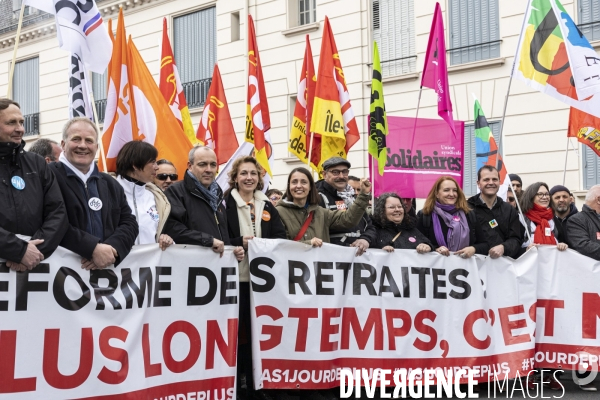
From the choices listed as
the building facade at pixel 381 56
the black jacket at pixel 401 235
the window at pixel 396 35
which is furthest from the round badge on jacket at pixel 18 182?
the window at pixel 396 35

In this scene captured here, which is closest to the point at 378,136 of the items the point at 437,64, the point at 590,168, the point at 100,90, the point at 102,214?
the point at 437,64

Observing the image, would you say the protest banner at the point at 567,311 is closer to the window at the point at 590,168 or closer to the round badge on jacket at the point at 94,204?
the round badge on jacket at the point at 94,204

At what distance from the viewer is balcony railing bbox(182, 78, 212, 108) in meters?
20.1

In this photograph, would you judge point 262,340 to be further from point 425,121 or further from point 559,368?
point 425,121

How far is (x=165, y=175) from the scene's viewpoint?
670cm

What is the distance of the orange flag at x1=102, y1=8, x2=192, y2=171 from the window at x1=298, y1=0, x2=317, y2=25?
10.9m

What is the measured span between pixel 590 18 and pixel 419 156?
682cm

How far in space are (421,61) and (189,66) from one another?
7.19m

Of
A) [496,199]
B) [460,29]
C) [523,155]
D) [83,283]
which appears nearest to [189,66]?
[460,29]

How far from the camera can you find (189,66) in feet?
67.8

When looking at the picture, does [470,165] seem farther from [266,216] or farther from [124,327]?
[124,327]

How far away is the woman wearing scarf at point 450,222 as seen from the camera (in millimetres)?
6949

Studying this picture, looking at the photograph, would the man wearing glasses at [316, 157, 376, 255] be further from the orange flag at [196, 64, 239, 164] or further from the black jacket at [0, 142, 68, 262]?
the orange flag at [196, 64, 239, 164]

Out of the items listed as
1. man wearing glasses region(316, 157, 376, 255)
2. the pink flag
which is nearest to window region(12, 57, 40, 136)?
the pink flag
